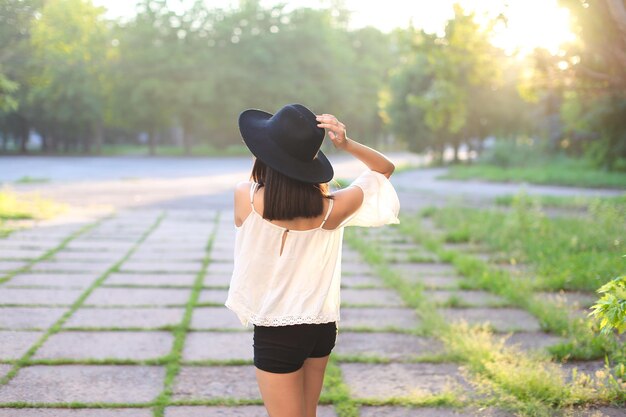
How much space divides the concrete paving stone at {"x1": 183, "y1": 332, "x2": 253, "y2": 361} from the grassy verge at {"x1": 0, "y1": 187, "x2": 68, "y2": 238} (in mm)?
5369

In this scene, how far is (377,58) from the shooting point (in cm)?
5819

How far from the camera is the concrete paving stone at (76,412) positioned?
3.44 metres

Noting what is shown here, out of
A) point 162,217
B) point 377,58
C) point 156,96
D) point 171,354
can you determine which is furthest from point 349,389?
point 377,58

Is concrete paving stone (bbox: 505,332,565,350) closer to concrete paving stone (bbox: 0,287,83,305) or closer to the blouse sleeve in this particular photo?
the blouse sleeve

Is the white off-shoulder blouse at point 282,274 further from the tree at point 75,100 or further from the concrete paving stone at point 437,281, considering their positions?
the tree at point 75,100

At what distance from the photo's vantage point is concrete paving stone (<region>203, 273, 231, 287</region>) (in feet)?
21.9

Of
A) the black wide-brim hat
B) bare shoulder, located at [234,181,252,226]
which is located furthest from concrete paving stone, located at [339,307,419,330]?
the black wide-brim hat

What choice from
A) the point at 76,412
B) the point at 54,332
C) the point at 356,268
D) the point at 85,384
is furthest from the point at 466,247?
the point at 76,412

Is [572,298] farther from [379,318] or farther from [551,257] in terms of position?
[379,318]

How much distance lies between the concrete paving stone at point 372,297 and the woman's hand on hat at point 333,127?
11.7 feet

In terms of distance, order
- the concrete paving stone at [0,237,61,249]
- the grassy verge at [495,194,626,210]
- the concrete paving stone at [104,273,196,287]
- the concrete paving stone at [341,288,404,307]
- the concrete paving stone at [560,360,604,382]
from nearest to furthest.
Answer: the concrete paving stone at [560,360,604,382] < the concrete paving stone at [341,288,404,307] < the concrete paving stone at [104,273,196,287] < the concrete paving stone at [0,237,61,249] < the grassy verge at [495,194,626,210]

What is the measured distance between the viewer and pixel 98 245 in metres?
8.54

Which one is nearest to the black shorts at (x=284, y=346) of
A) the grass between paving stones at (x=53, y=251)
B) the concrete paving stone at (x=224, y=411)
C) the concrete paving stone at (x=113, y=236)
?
the concrete paving stone at (x=224, y=411)

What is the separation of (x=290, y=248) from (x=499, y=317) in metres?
3.41
